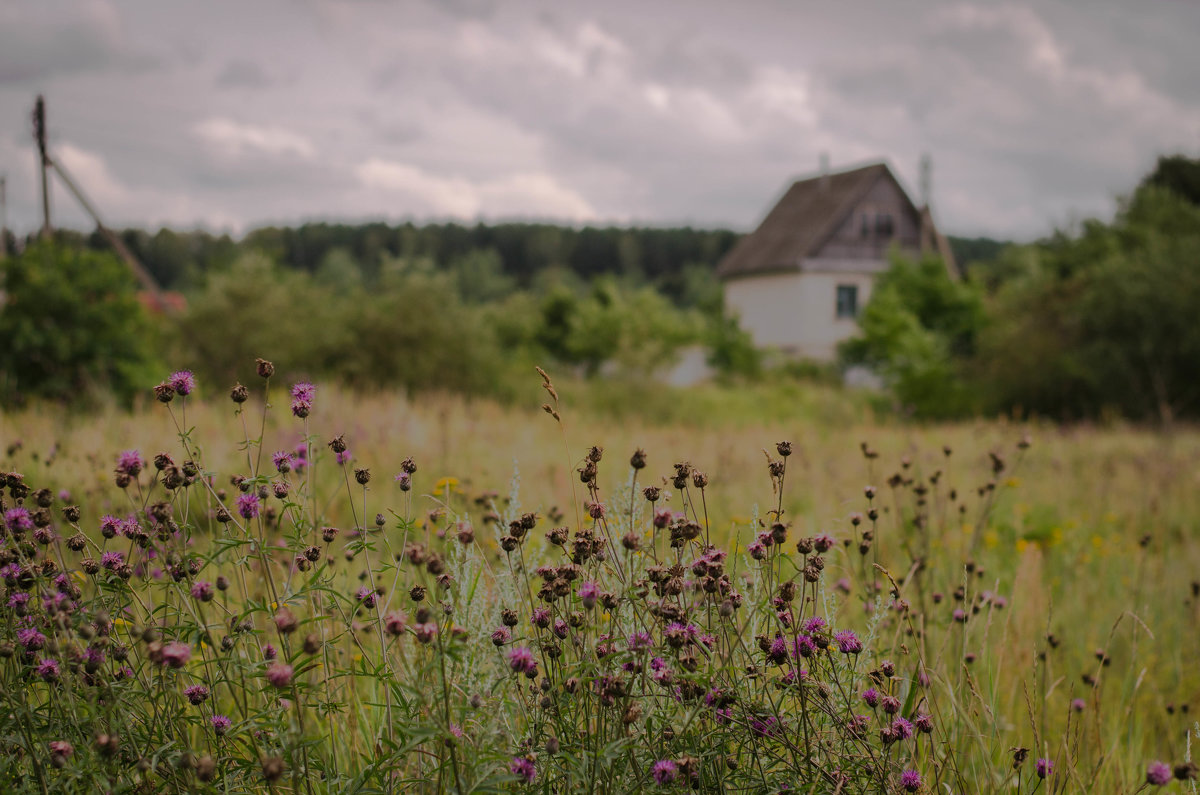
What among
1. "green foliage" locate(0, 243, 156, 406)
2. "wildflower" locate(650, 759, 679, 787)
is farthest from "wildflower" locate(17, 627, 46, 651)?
"green foliage" locate(0, 243, 156, 406)

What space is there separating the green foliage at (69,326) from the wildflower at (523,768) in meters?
11.0

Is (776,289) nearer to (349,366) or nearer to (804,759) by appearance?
(349,366)

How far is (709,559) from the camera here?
5.07 feet

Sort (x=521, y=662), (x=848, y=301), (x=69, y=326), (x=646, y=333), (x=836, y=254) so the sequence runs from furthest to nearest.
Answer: (x=848, y=301), (x=836, y=254), (x=646, y=333), (x=69, y=326), (x=521, y=662)

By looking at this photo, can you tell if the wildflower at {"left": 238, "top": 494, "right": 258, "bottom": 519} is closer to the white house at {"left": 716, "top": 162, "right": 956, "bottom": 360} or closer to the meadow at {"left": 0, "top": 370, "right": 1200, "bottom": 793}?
the meadow at {"left": 0, "top": 370, "right": 1200, "bottom": 793}

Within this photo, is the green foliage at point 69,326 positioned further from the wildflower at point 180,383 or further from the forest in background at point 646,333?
the wildflower at point 180,383

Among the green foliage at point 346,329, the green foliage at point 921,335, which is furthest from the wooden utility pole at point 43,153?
the green foliage at point 921,335

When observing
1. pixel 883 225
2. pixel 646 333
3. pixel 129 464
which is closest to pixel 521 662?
pixel 129 464

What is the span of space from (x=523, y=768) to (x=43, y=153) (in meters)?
14.0

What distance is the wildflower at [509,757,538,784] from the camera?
1.38 metres

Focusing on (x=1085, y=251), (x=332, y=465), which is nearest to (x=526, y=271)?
(x=1085, y=251)

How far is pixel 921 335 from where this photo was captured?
21266mm

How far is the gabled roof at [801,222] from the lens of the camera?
29266 mm

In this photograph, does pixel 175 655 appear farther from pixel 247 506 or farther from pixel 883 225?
pixel 883 225
